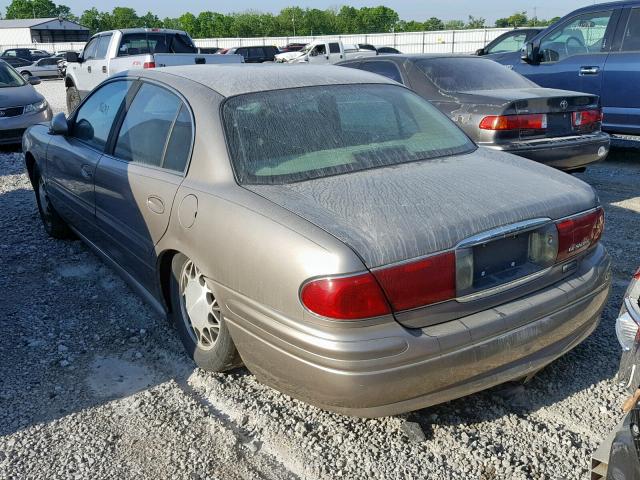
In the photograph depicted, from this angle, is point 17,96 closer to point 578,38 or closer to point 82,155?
point 82,155

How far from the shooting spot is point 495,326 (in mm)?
2510

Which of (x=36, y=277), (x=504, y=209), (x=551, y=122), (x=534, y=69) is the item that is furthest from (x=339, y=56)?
(x=504, y=209)

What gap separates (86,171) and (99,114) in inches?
18.1

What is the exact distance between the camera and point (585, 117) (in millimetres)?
6082

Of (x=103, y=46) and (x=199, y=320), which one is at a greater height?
(x=103, y=46)

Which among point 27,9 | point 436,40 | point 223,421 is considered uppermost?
point 27,9

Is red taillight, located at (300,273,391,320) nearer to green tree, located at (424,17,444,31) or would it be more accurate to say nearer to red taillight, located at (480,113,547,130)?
red taillight, located at (480,113,547,130)

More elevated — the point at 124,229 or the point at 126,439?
the point at 124,229

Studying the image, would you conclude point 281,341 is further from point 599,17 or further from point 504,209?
point 599,17

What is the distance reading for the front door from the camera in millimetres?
4113

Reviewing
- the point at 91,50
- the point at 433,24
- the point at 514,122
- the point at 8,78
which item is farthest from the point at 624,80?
the point at 433,24

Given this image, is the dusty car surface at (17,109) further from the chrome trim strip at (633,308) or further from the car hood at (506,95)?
the chrome trim strip at (633,308)

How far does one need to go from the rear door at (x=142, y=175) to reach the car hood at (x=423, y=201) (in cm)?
65

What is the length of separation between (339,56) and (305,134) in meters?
23.9
